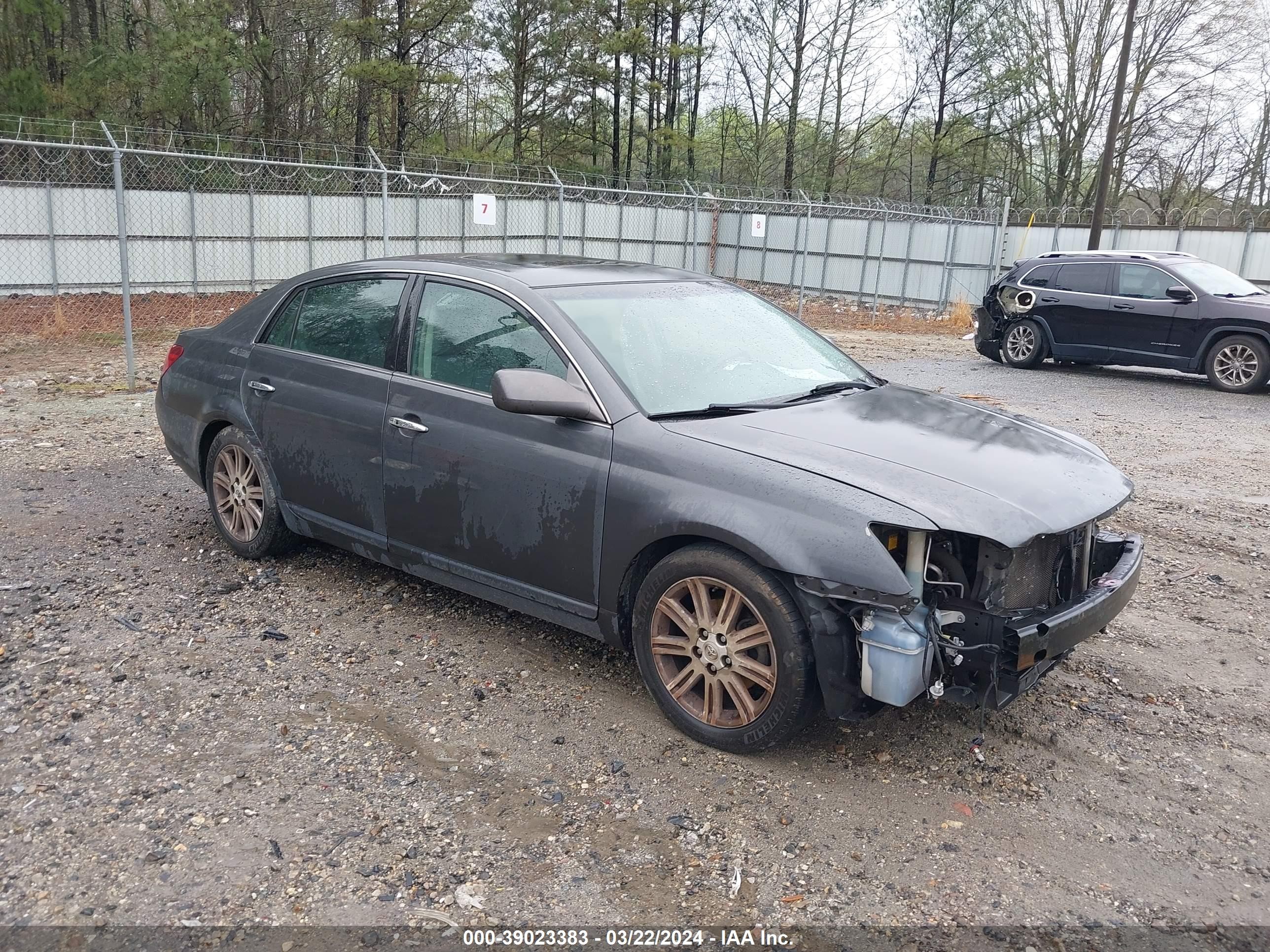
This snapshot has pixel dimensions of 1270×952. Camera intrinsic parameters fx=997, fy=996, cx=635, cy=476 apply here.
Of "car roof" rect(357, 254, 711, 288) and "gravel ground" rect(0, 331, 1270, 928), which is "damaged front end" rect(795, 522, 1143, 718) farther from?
"car roof" rect(357, 254, 711, 288)

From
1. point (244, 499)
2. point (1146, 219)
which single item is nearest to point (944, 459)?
point (244, 499)

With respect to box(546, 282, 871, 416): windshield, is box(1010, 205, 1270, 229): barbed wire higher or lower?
higher

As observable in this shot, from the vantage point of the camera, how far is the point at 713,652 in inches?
135

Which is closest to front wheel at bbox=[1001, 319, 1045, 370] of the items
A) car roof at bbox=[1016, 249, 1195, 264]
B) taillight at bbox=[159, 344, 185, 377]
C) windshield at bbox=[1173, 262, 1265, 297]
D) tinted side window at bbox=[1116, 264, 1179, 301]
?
car roof at bbox=[1016, 249, 1195, 264]

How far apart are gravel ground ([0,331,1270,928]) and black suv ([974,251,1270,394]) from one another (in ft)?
26.9

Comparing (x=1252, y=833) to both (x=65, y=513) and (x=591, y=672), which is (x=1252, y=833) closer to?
(x=591, y=672)

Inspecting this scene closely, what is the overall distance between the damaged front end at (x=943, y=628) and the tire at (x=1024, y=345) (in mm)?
11675

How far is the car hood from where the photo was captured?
3.17 m

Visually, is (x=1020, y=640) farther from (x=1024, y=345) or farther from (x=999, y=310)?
(x=999, y=310)

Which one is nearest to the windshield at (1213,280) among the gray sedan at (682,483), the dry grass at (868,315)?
the dry grass at (868,315)

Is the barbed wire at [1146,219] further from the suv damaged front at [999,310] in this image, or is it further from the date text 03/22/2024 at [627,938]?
the date text 03/22/2024 at [627,938]

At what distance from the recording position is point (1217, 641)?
15.2ft

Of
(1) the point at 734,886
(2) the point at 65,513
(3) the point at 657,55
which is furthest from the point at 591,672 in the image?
(3) the point at 657,55

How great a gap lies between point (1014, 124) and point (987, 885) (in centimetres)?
3781
